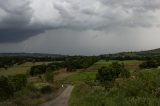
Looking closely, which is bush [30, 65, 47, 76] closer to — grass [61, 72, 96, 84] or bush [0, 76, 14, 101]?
grass [61, 72, 96, 84]

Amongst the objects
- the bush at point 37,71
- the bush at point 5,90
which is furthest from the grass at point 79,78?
the bush at point 5,90

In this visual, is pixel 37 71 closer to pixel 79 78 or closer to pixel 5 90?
pixel 79 78

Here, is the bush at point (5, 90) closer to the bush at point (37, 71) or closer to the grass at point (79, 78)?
the grass at point (79, 78)

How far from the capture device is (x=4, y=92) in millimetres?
64188

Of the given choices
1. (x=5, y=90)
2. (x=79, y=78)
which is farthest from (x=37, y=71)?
(x=5, y=90)

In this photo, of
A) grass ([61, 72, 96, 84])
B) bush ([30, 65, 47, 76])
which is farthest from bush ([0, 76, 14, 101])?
bush ([30, 65, 47, 76])

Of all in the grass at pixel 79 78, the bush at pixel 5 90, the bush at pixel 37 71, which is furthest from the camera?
the bush at pixel 37 71

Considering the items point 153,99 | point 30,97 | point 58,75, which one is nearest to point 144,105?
point 153,99

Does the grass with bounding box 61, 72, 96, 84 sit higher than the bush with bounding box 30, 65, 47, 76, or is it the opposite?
the bush with bounding box 30, 65, 47, 76

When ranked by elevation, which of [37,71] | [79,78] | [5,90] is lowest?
[79,78]

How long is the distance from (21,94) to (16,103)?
32.8 ft

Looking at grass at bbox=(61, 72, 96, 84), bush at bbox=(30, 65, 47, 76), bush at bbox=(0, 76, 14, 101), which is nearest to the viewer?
bush at bbox=(0, 76, 14, 101)

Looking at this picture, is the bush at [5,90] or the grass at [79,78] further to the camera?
the grass at [79,78]

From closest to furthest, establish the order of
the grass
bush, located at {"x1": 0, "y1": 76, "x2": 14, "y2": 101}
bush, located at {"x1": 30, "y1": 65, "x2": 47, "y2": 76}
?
bush, located at {"x1": 0, "y1": 76, "x2": 14, "y2": 101} < the grass < bush, located at {"x1": 30, "y1": 65, "x2": 47, "y2": 76}
